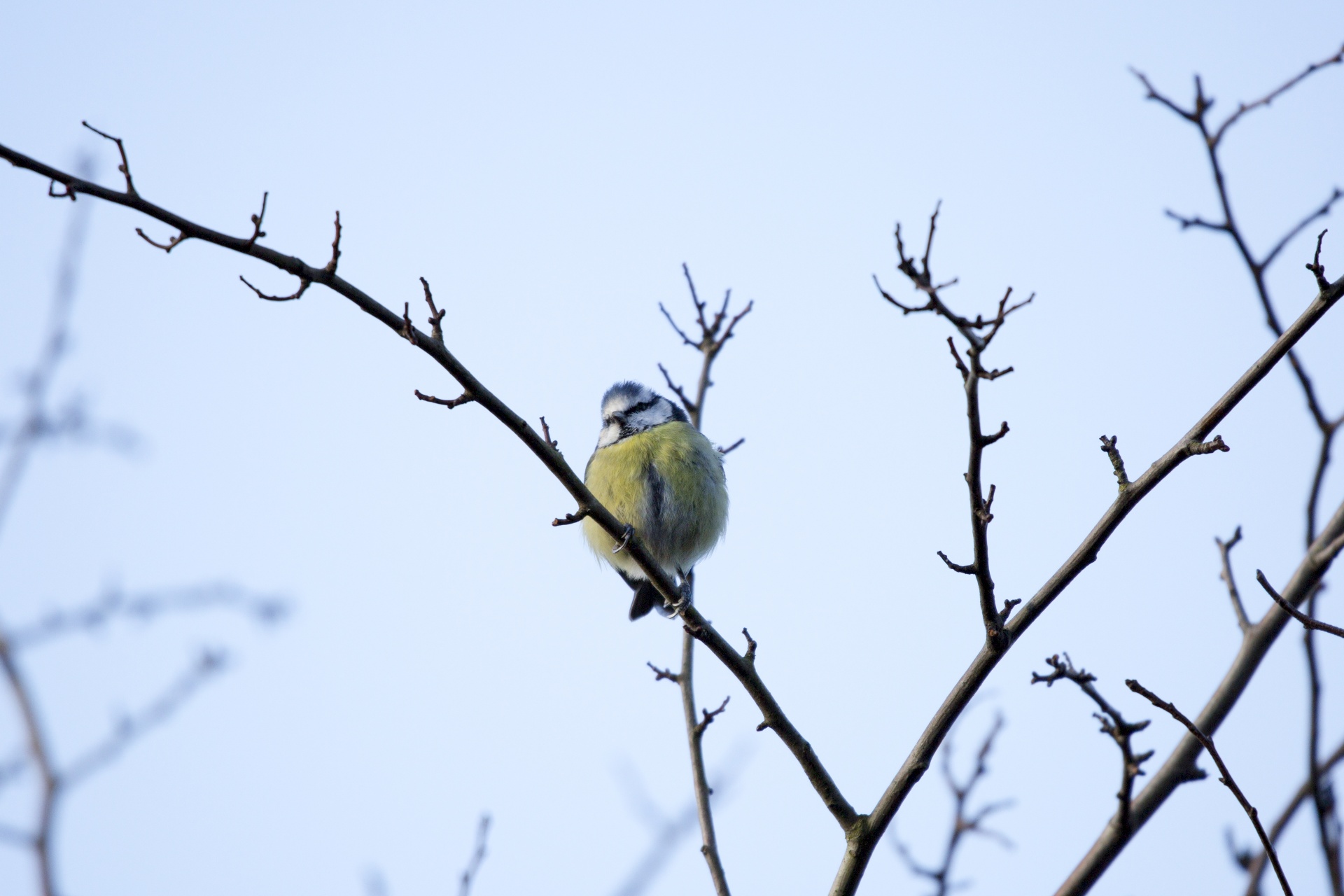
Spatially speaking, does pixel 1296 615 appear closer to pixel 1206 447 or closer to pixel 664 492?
pixel 1206 447

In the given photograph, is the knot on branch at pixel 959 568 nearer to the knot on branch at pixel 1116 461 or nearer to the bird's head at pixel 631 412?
the knot on branch at pixel 1116 461

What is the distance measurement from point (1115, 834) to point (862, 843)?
0.62 meters

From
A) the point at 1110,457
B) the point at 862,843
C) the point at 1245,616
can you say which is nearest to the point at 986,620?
the point at 1110,457

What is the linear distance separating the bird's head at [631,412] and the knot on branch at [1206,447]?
3211 mm

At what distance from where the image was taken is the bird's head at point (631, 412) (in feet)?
17.1

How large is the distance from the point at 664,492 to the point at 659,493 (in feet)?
0.08

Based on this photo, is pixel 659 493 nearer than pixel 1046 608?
No

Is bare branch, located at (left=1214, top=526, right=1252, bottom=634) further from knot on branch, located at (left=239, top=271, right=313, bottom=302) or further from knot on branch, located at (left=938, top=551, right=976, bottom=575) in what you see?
knot on branch, located at (left=239, top=271, right=313, bottom=302)

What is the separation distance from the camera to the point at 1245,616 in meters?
2.92

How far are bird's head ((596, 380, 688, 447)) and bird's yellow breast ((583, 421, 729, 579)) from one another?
137mm

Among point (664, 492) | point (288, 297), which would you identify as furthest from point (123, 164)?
point (664, 492)

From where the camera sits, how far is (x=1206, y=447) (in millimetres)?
2059

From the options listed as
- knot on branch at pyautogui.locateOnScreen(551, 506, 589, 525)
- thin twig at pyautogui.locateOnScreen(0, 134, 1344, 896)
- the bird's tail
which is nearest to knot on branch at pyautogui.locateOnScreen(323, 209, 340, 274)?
thin twig at pyautogui.locateOnScreen(0, 134, 1344, 896)

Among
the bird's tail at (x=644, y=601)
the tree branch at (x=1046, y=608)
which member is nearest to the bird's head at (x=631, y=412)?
the bird's tail at (x=644, y=601)
